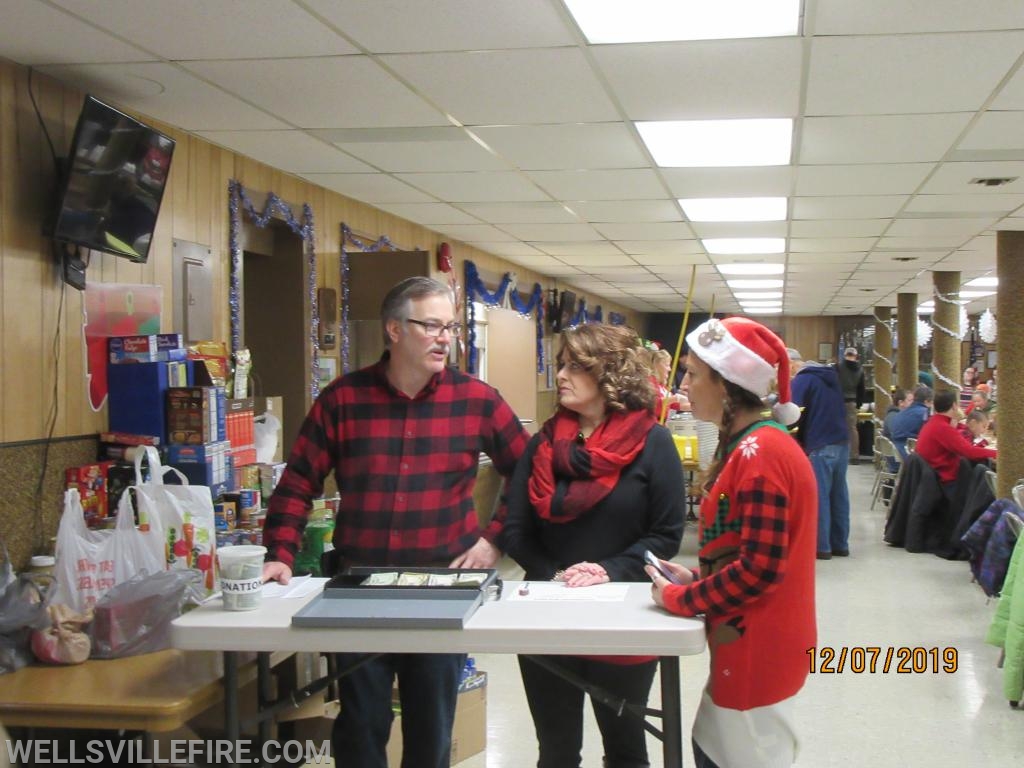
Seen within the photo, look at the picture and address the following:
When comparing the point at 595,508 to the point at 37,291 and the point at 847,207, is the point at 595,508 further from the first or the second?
the point at 847,207

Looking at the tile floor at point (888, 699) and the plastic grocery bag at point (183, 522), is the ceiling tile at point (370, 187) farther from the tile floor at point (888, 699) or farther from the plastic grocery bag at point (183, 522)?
the plastic grocery bag at point (183, 522)

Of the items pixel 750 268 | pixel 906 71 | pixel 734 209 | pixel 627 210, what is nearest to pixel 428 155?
pixel 627 210

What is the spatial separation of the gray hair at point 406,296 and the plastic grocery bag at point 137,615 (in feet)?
2.98

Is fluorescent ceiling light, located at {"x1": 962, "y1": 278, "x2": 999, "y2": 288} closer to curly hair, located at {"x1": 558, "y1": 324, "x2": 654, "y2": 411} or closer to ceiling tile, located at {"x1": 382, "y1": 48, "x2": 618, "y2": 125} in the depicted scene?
ceiling tile, located at {"x1": 382, "y1": 48, "x2": 618, "y2": 125}

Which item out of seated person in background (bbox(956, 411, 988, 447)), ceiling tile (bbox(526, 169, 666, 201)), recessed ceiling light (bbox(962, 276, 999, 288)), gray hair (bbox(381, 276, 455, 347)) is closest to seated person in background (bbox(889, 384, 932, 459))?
seated person in background (bbox(956, 411, 988, 447))

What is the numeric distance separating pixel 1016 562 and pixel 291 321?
3997 mm

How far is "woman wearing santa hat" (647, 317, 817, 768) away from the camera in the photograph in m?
1.88

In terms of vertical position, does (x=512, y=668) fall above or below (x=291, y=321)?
below

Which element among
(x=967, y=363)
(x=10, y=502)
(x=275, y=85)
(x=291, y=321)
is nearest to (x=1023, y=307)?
(x=291, y=321)

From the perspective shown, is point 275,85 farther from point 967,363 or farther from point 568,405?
point 967,363

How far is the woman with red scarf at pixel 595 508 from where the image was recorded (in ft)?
7.64

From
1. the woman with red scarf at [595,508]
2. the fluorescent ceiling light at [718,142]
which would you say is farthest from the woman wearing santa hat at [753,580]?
the fluorescent ceiling light at [718,142]

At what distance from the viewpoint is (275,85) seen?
3809 millimetres

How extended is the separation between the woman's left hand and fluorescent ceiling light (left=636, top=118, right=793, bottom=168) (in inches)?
104
